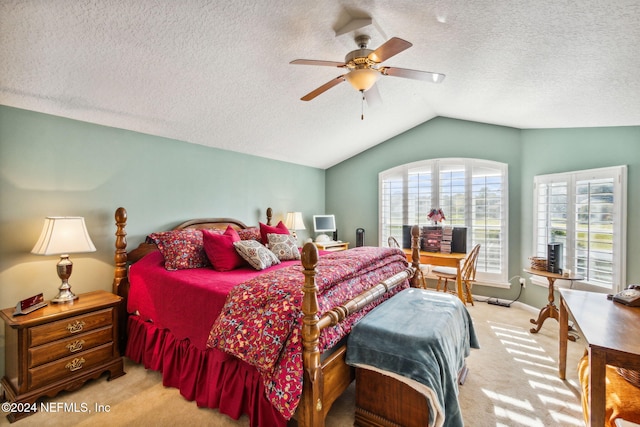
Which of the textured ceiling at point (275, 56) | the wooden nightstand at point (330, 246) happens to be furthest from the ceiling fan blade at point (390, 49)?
the wooden nightstand at point (330, 246)

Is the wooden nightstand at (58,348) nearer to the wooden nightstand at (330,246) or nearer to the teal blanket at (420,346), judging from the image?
A: the teal blanket at (420,346)

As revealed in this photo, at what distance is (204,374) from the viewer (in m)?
2.11

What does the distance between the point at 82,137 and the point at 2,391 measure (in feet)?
6.87

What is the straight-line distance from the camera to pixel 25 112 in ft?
7.70

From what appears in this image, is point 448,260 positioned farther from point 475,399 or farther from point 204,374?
point 204,374

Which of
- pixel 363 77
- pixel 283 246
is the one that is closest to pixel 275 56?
pixel 363 77

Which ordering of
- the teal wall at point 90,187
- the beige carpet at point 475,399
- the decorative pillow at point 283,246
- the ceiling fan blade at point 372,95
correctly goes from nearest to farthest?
1. the beige carpet at point 475,399
2. the teal wall at point 90,187
3. the ceiling fan blade at point 372,95
4. the decorative pillow at point 283,246

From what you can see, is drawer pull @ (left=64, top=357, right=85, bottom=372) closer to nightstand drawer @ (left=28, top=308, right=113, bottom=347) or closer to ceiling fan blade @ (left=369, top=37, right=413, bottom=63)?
nightstand drawer @ (left=28, top=308, right=113, bottom=347)

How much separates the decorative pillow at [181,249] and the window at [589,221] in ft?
13.3

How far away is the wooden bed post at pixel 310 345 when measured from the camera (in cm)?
154

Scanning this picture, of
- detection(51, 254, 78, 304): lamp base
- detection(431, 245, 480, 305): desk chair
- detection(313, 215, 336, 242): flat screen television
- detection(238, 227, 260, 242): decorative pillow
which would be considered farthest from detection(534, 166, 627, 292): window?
detection(51, 254, 78, 304): lamp base

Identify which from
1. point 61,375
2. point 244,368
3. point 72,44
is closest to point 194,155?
point 72,44

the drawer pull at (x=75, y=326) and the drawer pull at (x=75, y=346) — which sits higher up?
the drawer pull at (x=75, y=326)

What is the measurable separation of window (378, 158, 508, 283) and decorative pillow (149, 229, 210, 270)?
3.09 meters
